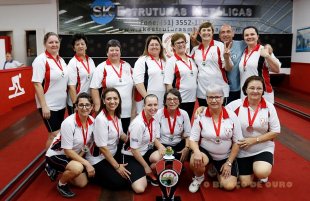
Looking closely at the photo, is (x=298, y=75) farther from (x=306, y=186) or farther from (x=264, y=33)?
(x=306, y=186)

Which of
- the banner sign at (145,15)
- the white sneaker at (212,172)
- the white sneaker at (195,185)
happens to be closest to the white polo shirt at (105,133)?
the white sneaker at (195,185)

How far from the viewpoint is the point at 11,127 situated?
5.36m

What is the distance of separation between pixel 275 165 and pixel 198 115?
123cm

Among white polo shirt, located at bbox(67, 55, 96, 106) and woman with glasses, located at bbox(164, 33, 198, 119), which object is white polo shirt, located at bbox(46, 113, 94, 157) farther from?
woman with glasses, located at bbox(164, 33, 198, 119)

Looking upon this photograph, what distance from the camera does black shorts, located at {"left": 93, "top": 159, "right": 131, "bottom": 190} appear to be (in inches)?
115

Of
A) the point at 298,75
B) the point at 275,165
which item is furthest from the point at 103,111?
the point at 298,75

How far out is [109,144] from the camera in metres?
2.98

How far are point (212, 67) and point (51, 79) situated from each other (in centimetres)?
163

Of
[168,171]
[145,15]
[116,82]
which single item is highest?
[145,15]

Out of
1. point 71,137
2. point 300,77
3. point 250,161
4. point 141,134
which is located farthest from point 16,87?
point 300,77

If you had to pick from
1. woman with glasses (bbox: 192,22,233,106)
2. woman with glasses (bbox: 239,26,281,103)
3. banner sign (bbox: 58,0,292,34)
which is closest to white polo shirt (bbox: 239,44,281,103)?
woman with glasses (bbox: 239,26,281,103)

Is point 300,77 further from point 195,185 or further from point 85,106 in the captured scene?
point 85,106

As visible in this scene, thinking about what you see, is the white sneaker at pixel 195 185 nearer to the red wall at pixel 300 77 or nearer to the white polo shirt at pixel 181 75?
the white polo shirt at pixel 181 75

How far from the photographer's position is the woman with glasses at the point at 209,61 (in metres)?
3.31
